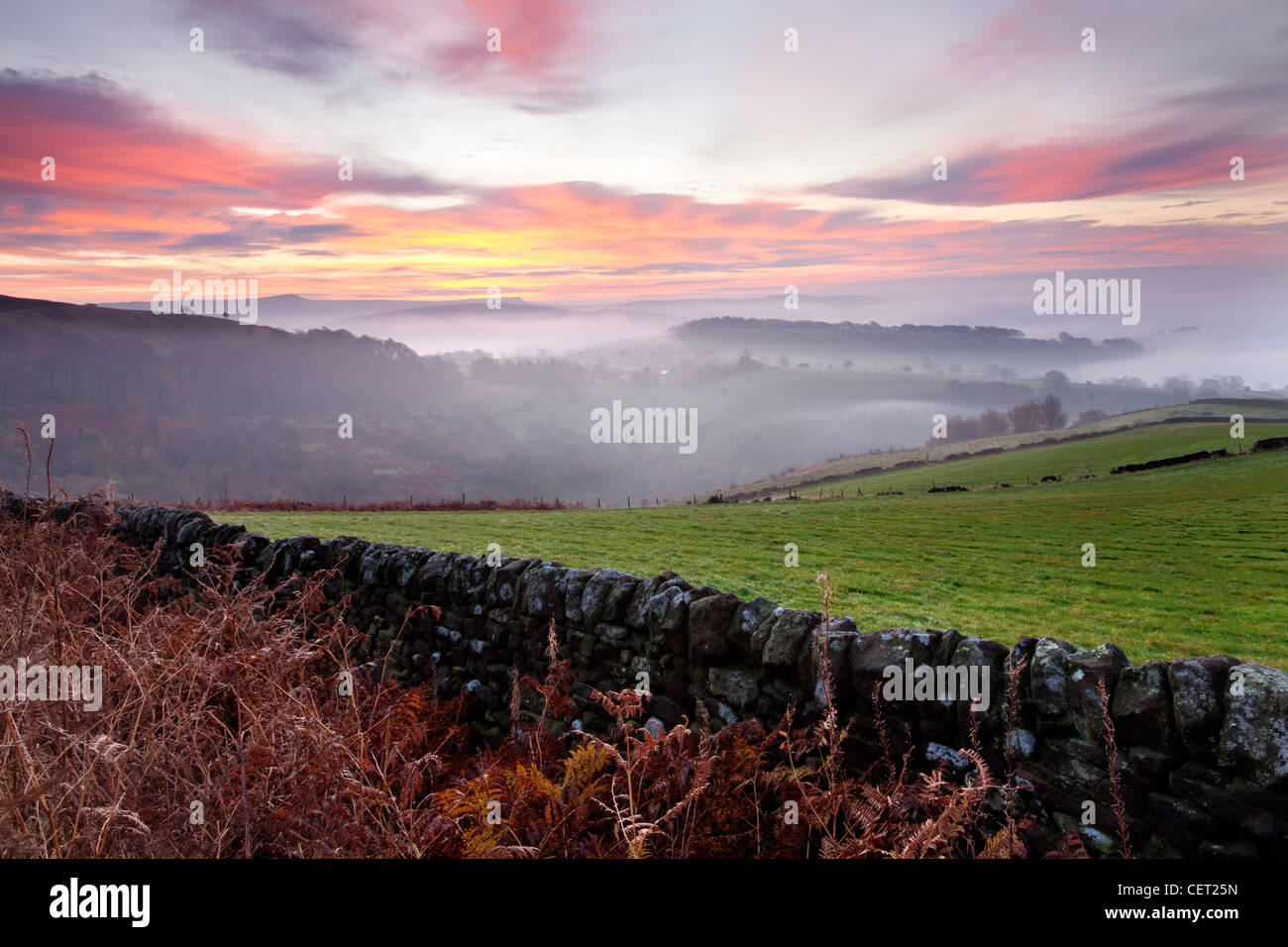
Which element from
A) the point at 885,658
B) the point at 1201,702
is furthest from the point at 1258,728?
the point at 885,658

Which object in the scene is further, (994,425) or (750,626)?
(994,425)

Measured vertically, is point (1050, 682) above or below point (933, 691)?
above

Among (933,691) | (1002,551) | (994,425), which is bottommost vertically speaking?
(1002,551)

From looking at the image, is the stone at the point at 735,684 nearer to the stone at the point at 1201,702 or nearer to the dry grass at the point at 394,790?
the dry grass at the point at 394,790

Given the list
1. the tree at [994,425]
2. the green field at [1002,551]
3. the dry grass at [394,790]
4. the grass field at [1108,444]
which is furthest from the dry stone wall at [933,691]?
the tree at [994,425]

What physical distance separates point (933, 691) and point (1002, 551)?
15363mm

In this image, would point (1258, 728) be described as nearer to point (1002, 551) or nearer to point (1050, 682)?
point (1050, 682)

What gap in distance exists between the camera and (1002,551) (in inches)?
724

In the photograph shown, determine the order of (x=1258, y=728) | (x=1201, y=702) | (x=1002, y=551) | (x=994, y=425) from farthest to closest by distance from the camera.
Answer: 1. (x=994, y=425)
2. (x=1002, y=551)
3. (x=1201, y=702)
4. (x=1258, y=728)

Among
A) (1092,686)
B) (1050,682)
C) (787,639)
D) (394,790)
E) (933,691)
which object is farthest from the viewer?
(394,790)

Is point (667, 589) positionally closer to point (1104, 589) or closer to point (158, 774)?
point (158, 774)

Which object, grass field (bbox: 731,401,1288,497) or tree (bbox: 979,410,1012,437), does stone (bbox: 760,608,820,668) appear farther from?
tree (bbox: 979,410,1012,437)

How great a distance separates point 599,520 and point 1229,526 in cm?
1951
